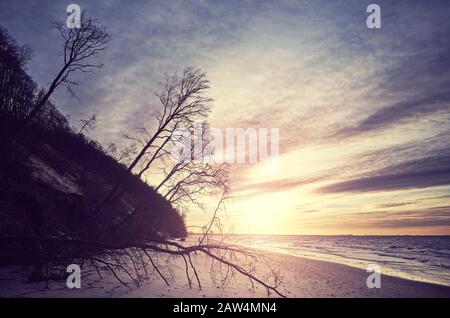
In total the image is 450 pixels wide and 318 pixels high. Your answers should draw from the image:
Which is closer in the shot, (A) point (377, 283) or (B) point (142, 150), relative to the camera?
(A) point (377, 283)

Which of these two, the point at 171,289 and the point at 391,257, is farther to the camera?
the point at 391,257

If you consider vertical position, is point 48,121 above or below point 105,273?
above

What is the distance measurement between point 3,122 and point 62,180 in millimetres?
3248

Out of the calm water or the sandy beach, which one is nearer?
the sandy beach

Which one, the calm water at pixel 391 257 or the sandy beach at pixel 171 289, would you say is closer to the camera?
the sandy beach at pixel 171 289

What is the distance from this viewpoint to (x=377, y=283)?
516 inches

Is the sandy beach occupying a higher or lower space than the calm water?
higher

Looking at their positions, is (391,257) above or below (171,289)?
below

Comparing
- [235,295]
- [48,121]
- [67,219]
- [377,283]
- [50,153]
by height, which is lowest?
[377,283]

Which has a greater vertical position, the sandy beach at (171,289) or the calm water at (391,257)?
the sandy beach at (171,289)
